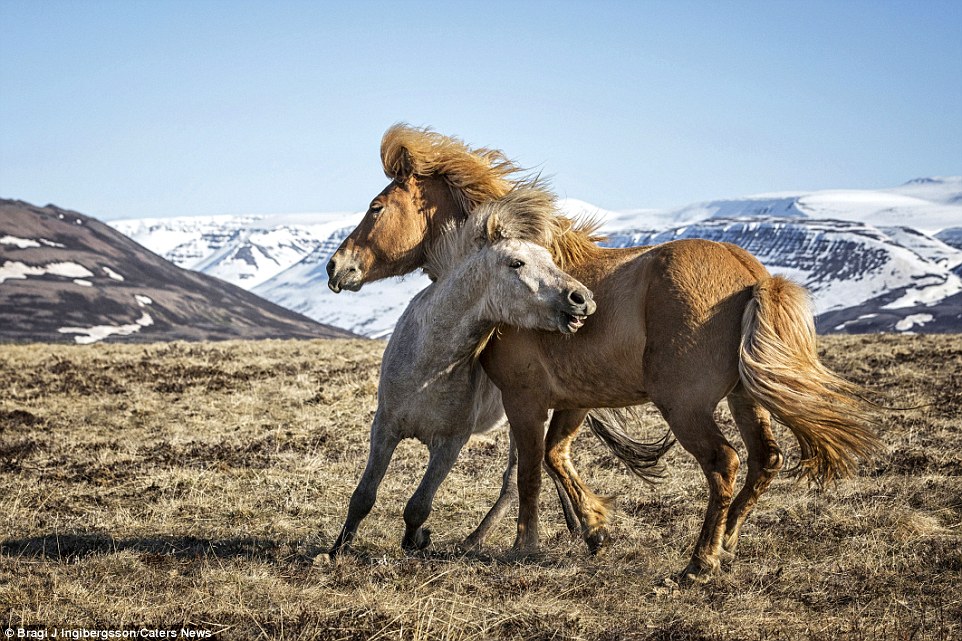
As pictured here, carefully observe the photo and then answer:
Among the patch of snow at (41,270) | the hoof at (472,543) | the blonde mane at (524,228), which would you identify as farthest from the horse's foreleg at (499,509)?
the patch of snow at (41,270)

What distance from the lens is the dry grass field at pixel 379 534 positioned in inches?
199

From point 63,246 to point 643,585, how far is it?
158 meters

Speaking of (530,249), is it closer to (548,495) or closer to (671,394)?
(671,394)

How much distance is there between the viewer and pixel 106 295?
Result: 126562 millimetres

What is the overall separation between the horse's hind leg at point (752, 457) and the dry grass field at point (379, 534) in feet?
1.20

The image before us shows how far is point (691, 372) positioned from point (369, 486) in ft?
9.23

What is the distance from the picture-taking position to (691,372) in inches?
230

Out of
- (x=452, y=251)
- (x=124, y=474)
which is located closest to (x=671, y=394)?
(x=452, y=251)

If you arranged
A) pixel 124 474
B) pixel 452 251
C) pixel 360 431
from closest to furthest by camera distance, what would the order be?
pixel 452 251 < pixel 124 474 < pixel 360 431

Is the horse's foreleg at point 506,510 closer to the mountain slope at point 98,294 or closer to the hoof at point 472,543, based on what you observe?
the hoof at point 472,543

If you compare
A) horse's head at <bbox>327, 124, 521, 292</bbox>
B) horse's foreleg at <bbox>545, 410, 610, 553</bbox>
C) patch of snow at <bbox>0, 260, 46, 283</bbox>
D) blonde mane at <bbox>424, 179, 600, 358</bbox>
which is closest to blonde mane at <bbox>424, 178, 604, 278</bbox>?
blonde mane at <bbox>424, 179, 600, 358</bbox>

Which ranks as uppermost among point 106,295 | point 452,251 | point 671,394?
point 452,251

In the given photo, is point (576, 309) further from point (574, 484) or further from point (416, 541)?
point (416, 541)

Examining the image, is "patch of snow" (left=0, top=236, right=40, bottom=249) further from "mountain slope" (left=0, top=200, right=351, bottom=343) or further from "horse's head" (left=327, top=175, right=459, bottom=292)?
"horse's head" (left=327, top=175, right=459, bottom=292)
